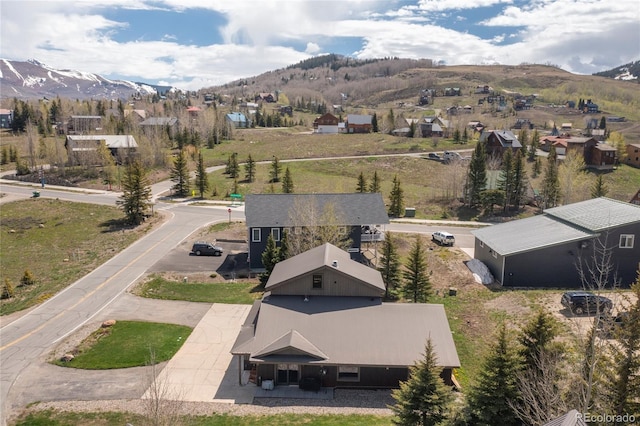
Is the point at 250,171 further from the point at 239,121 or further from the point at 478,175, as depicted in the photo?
the point at 239,121

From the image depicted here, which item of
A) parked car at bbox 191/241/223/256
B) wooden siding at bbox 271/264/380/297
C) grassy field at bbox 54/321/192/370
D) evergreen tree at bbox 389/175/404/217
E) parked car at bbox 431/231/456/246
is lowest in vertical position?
grassy field at bbox 54/321/192/370

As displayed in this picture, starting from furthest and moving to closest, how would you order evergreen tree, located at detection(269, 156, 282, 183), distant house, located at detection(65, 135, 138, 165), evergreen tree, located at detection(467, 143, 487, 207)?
1. distant house, located at detection(65, 135, 138, 165)
2. evergreen tree, located at detection(269, 156, 282, 183)
3. evergreen tree, located at detection(467, 143, 487, 207)

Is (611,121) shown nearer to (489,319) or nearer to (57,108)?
(489,319)

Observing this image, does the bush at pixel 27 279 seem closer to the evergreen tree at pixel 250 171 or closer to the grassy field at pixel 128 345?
the grassy field at pixel 128 345

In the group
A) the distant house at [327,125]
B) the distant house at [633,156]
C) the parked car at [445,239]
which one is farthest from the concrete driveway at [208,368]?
the distant house at [327,125]

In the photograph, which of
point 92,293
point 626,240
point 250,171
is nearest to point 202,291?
point 92,293

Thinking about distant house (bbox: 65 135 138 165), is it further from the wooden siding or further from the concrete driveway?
the wooden siding

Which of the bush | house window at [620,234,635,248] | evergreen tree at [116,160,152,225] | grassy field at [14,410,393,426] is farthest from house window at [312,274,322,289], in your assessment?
evergreen tree at [116,160,152,225]
